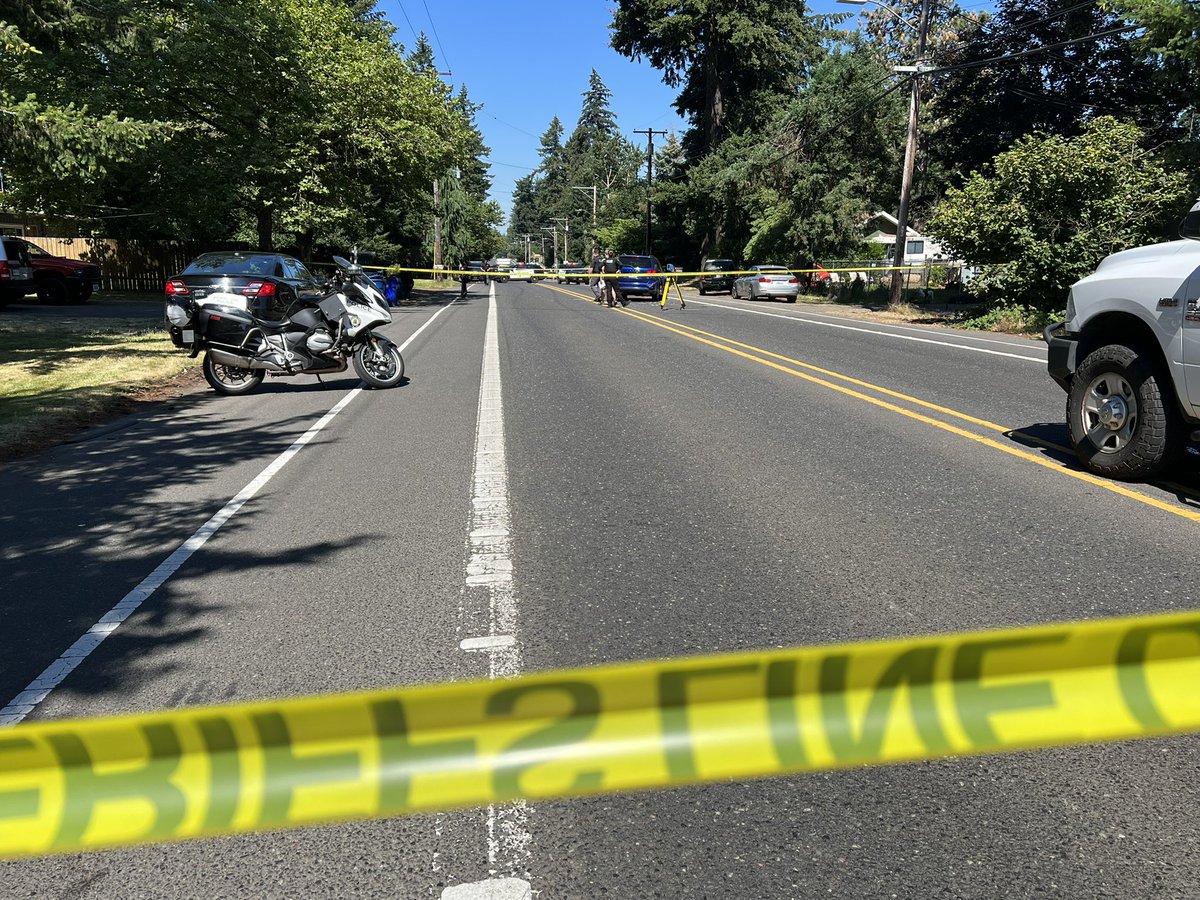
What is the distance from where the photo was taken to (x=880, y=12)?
62500mm

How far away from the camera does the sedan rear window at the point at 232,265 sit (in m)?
14.8

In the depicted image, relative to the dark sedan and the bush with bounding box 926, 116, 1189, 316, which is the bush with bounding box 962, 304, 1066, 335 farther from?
the dark sedan

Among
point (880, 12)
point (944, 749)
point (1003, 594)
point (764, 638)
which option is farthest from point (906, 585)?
point (880, 12)

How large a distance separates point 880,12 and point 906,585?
68033 mm

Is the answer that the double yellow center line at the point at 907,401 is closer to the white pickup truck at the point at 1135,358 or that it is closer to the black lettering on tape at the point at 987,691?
the white pickup truck at the point at 1135,358

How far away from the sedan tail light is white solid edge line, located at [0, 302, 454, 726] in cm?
819

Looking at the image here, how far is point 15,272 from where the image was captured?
2205 cm

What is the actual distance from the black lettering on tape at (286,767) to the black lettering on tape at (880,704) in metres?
0.92

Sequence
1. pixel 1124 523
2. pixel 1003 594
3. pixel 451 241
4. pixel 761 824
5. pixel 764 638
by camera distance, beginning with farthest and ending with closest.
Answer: pixel 451 241, pixel 1124 523, pixel 1003 594, pixel 764 638, pixel 761 824

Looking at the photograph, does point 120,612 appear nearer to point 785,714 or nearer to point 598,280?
point 785,714

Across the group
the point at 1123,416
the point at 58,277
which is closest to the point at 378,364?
the point at 1123,416

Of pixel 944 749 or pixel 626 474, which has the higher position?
pixel 944 749

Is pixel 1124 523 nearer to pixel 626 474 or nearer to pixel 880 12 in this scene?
pixel 626 474

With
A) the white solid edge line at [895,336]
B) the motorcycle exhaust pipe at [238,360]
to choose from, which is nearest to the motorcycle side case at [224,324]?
the motorcycle exhaust pipe at [238,360]
